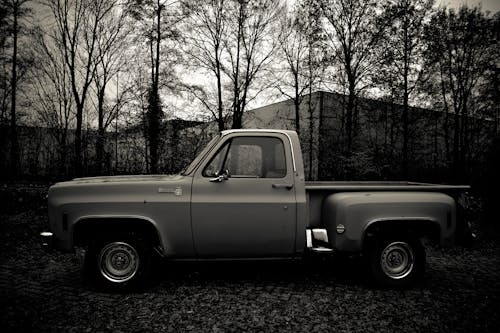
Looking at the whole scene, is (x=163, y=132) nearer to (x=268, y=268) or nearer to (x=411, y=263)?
(x=268, y=268)

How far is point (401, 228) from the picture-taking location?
14.5 feet

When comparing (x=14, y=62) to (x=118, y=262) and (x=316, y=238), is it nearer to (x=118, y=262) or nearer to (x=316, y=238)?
(x=118, y=262)

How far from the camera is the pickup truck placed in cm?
411

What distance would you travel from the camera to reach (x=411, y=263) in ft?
14.6

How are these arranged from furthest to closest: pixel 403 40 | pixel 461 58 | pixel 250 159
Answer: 1. pixel 461 58
2. pixel 403 40
3. pixel 250 159

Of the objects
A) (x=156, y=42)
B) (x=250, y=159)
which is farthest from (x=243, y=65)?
(x=250, y=159)

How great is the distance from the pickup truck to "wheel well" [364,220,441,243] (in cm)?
1

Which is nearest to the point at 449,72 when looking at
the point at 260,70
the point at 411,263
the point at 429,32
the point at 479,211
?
the point at 429,32

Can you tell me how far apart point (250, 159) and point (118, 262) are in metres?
2.13

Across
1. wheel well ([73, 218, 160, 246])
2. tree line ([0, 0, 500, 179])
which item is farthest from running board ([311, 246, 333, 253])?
tree line ([0, 0, 500, 179])

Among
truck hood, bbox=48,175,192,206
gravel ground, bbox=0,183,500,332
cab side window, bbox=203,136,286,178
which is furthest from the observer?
cab side window, bbox=203,136,286,178

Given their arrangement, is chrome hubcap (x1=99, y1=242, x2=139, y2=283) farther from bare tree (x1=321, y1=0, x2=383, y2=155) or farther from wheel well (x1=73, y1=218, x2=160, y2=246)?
bare tree (x1=321, y1=0, x2=383, y2=155)

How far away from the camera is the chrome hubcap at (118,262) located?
4.18 metres

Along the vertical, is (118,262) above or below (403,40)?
below
